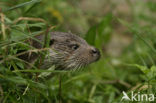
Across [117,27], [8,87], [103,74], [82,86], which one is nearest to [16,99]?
[8,87]

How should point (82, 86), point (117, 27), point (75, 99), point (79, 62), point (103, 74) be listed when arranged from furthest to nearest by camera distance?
point (117, 27) → point (103, 74) → point (82, 86) → point (75, 99) → point (79, 62)

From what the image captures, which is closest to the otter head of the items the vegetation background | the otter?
the otter

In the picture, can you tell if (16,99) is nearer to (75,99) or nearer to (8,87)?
(8,87)

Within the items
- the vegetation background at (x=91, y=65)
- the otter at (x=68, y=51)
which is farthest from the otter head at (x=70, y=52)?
the vegetation background at (x=91, y=65)

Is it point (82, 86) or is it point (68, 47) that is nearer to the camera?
point (68, 47)

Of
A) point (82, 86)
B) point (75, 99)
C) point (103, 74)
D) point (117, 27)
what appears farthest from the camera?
point (117, 27)

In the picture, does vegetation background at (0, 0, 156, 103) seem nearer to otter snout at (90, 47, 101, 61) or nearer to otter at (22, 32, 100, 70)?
otter at (22, 32, 100, 70)
